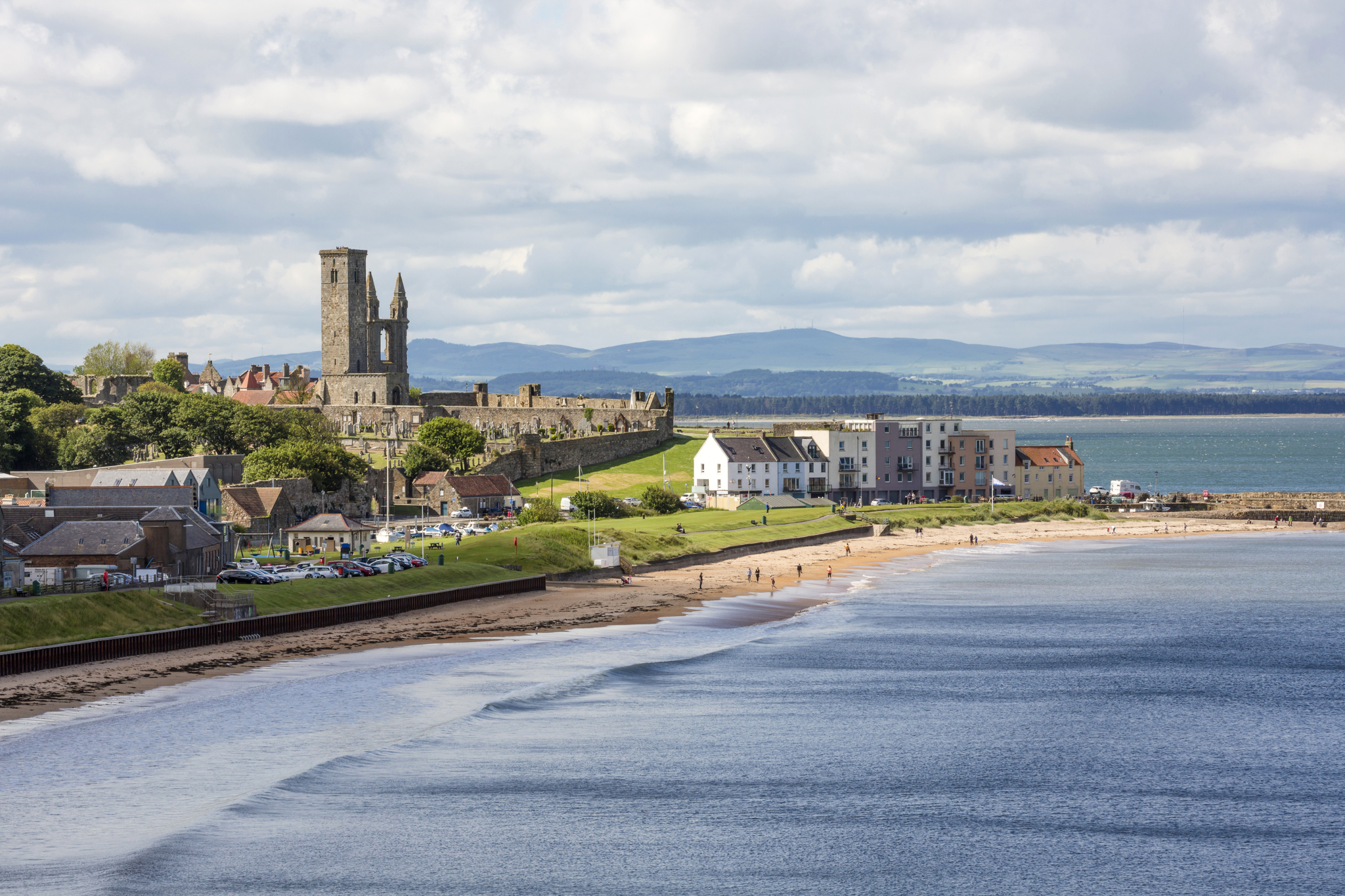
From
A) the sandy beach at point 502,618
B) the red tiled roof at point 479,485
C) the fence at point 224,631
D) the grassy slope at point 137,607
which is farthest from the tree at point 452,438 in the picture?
the grassy slope at point 137,607

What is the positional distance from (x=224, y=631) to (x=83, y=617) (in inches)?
197

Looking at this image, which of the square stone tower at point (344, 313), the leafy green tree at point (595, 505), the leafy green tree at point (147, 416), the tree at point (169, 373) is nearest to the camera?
the leafy green tree at point (595, 505)

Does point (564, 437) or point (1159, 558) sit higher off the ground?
point (564, 437)

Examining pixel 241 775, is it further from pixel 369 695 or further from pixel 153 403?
pixel 153 403

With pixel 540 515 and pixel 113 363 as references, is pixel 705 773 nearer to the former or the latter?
pixel 540 515

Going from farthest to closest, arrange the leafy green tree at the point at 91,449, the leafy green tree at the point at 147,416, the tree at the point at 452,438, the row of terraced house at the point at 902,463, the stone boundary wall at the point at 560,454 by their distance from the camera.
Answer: the row of terraced house at the point at 902,463 → the tree at the point at 452,438 → the stone boundary wall at the point at 560,454 → the leafy green tree at the point at 147,416 → the leafy green tree at the point at 91,449

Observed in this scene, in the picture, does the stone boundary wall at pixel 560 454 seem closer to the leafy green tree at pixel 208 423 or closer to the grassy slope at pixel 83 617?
the leafy green tree at pixel 208 423

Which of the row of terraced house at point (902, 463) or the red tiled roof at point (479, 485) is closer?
the red tiled roof at point (479, 485)

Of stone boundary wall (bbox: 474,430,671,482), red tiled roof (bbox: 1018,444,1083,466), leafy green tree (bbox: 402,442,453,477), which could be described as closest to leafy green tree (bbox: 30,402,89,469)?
leafy green tree (bbox: 402,442,453,477)

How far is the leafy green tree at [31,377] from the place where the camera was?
117 metres

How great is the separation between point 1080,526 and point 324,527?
6561cm

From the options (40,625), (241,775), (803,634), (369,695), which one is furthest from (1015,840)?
(40,625)

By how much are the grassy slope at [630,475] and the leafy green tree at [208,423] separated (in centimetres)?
2226

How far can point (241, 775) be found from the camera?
32344 mm
